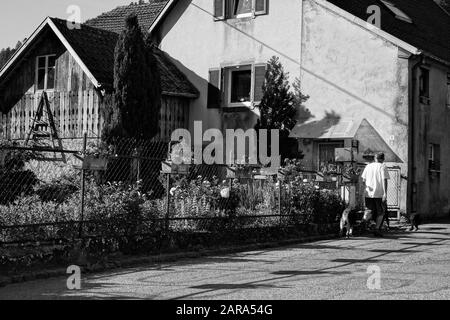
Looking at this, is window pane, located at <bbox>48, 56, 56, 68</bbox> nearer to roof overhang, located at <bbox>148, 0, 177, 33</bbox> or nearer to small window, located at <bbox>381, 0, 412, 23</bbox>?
roof overhang, located at <bbox>148, 0, 177, 33</bbox>

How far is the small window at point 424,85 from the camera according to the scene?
2170 centimetres

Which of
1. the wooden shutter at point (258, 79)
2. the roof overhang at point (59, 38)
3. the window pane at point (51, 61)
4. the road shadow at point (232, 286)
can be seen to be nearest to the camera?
the road shadow at point (232, 286)

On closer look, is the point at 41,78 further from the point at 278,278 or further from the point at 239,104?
the point at 278,278

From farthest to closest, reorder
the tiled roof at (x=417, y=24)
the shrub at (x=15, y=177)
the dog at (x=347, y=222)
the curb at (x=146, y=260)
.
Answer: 1. the tiled roof at (x=417, y=24)
2. the dog at (x=347, y=222)
3. the shrub at (x=15, y=177)
4. the curb at (x=146, y=260)

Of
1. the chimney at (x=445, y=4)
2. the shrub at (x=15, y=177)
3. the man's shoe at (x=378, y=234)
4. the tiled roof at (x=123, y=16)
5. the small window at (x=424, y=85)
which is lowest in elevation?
the man's shoe at (x=378, y=234)

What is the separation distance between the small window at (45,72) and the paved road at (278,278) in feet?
43.4

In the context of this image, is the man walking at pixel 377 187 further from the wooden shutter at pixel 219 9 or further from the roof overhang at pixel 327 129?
the wooden shutter at pixel 219 9

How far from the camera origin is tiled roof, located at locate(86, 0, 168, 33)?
27.7m

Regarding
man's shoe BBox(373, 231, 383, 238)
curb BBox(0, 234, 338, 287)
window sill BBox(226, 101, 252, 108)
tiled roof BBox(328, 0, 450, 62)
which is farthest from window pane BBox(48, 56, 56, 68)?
man's shoe BBox(373, 231, 383, 238)

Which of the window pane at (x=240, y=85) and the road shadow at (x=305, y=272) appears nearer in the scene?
the road shadow at (x=305, y=272)

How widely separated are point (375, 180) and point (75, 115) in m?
11.1

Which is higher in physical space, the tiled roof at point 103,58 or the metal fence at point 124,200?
the tiled roof at point 103,58

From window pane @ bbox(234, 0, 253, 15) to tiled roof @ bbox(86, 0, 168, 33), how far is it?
431 cm

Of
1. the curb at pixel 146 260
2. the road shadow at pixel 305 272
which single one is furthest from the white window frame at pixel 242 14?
the road shadow at pixel 305 272
